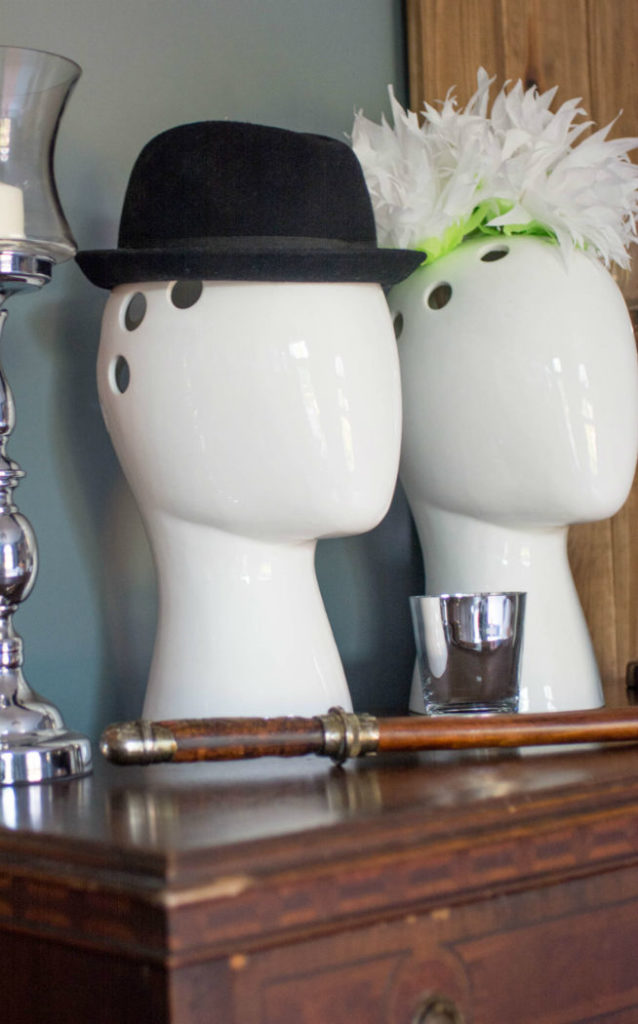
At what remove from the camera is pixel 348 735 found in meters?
0.68

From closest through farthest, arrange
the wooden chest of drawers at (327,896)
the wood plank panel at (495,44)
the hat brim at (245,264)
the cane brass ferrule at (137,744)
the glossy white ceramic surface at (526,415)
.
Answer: the wooden chest of drawers at (327,896)
the cane brass ferrule at (137,744)
the hat brim at (245,264)
the glossy white ceramic surface at (526,415)
the wood plank panel at (495,44)

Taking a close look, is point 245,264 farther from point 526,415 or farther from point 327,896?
point 327,896

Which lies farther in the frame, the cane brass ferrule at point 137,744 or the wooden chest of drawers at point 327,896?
the cane brass ferrule at point 137,744

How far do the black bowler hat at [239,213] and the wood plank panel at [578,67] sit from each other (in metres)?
0.40

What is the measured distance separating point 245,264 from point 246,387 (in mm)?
79

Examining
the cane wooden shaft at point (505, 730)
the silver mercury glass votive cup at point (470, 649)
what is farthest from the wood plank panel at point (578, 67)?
the cane wooden shaft at point (505, 730)

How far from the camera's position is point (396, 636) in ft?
3.92

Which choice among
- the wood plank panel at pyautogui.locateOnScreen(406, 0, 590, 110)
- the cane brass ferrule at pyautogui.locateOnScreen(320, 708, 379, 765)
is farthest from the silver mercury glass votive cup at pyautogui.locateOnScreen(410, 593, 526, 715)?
the wood plank panel at pyautogui.locateOnScreen(406, 0, 590, 110)

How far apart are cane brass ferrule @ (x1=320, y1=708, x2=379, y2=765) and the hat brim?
303 millimetres

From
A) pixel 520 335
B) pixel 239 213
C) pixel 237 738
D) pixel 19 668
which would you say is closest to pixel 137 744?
pixel 237 738

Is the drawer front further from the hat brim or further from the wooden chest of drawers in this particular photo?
the hat brim

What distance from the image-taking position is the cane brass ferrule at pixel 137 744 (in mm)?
632

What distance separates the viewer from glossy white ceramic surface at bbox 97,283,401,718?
84 centimetres

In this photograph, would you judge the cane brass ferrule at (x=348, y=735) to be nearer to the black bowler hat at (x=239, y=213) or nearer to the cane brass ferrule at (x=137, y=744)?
the cane brass ferrule at (x=137, y=744)
